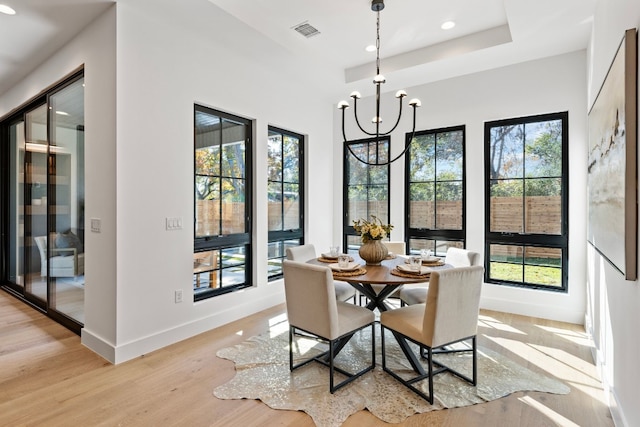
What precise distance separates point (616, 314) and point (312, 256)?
8.45 ft

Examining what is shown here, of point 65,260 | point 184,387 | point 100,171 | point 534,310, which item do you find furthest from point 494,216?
point 65,260

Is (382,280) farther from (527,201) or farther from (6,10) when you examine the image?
(6,10)

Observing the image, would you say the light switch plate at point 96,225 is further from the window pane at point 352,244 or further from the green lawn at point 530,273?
the green lawn at point 530,273

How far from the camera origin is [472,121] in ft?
14.0

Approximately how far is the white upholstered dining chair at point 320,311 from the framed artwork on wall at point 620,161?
1575 mm

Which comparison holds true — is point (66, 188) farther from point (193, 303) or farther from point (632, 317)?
point (632, 317)

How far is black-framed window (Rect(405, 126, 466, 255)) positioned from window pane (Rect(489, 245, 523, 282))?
16.1 inches

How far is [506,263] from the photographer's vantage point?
4.14 meters

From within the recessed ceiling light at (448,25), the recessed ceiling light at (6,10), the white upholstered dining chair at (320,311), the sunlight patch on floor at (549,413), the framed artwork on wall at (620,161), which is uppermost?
the recessed ceiling light at (448,25)

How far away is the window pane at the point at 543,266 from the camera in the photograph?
12.7 feet

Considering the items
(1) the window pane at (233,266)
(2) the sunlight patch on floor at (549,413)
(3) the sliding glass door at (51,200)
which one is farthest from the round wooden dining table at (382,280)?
(3) the sliding glass door at (51,200)

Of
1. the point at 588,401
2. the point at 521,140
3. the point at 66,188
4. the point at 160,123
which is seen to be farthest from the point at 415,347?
the point at 66,188

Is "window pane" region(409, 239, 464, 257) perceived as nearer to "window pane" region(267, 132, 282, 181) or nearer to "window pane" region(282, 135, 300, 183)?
"window pane" region(282, 135, 300, 183)

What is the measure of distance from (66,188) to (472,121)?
4.77 m
